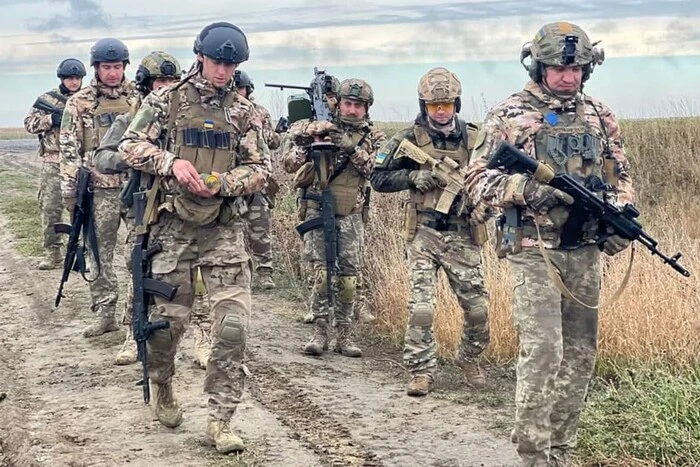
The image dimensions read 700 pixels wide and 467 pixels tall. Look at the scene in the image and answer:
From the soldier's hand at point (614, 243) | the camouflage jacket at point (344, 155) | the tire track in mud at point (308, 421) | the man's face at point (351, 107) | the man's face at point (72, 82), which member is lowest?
the tire track in mud at point (308, 421)

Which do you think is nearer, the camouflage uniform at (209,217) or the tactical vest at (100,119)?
the camouflage uniform at (209,217)

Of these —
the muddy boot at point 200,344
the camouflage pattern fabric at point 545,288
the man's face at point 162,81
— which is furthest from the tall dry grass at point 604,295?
the man's face at point 162,81

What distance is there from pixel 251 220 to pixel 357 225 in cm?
303

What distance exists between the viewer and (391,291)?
340 inches

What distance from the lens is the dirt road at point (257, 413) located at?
18.0 ft

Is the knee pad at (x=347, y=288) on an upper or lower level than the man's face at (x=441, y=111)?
lower

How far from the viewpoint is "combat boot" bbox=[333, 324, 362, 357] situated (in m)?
8.02

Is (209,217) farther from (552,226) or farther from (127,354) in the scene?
(127,354)

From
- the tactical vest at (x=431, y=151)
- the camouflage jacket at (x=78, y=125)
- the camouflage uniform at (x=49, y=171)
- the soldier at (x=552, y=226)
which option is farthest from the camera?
the camouflage uniform at (x=49, y=171)

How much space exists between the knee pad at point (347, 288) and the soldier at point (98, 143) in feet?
6.36

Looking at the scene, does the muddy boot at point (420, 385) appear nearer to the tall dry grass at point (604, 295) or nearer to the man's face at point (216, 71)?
the tall dry grass at point (604, 295)

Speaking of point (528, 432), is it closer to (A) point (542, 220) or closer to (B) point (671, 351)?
(A) point (542, 220)

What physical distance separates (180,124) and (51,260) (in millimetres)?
7141

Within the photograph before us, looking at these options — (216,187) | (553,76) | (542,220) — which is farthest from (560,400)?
(216,187)
